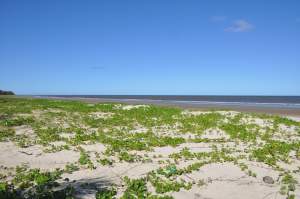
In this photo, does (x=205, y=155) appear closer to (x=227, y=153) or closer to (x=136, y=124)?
(x=227, y=153)

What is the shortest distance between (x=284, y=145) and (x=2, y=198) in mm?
10024

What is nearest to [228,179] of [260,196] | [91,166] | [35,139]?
[260,196]

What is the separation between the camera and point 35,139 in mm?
13164

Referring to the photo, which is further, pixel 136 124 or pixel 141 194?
pixel 136 124

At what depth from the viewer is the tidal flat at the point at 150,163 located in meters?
7.56

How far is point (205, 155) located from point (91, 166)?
3.95m

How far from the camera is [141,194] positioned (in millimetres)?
7277

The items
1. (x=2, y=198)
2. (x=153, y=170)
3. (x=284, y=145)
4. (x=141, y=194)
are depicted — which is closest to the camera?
(x=2, y=198)

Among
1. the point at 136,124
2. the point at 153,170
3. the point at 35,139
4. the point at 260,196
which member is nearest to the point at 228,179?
the point at 260,196

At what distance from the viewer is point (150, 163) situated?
9.88m

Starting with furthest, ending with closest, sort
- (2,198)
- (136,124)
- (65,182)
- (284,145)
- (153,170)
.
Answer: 1. (136,124)
2. (284,145)
3. (153,170)
4. (65,182)
5. (2,198)

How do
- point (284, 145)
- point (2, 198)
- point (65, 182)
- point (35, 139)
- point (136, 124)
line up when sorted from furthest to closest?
point (136, 124)
point (35, 139)
point (284, 145)
point (65, 182)
point (2, 198)

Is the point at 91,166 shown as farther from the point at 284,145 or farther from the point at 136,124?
the point at 136,124

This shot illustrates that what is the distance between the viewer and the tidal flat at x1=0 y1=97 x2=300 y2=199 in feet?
24.8
